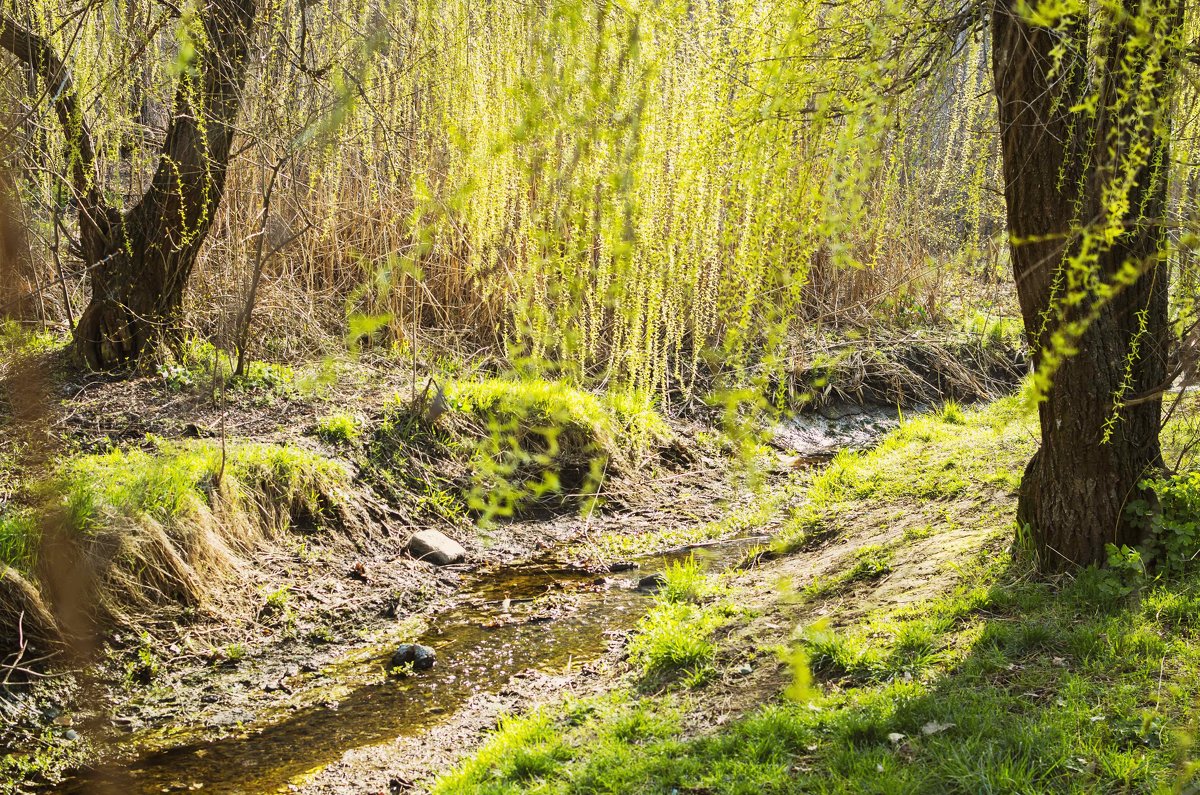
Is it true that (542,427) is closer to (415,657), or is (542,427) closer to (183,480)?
(415,657)

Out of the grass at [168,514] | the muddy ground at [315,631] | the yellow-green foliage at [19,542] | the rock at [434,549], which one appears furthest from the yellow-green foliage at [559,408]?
the yellow-green foliage at [19,542]

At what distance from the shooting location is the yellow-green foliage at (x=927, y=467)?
4.90m

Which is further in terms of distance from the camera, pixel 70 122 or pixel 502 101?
pixel 70 122

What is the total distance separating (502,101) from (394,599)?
239 cm

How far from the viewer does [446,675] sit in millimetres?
4059

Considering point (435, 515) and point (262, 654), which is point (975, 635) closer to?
point (262, 654)

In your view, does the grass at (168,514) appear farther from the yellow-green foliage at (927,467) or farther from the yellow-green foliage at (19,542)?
the yellow-green foliage at (927,467)

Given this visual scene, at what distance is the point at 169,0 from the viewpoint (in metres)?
4.64

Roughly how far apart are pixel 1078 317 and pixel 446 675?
276 centimetres

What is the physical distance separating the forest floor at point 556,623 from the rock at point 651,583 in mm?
141

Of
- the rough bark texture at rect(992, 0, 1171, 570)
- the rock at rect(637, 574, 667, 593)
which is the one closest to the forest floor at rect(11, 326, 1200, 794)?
the rock at rect(637, 574, 667, 593)

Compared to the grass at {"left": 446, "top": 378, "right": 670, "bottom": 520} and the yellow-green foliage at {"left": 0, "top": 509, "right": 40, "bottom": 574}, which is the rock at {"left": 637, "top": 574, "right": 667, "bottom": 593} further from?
the yellow-green foliage at {"left": 0, "top": 509, "right": 40, "bottom": 574}

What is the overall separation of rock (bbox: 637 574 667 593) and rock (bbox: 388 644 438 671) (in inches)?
46.4

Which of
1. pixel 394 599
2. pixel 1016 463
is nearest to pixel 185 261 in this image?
pixel 394 599
